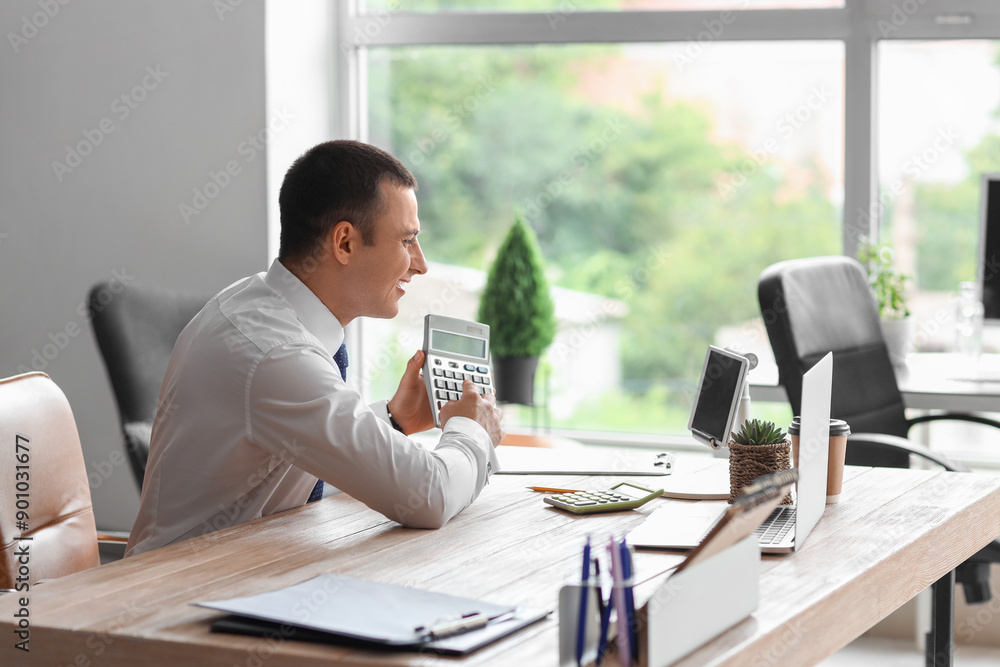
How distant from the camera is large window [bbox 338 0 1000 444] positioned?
3.17 metres

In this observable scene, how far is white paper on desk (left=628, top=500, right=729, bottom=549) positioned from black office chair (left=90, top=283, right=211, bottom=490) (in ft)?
4.85

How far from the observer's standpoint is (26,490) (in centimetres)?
150

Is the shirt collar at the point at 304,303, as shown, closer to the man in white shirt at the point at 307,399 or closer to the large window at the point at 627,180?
the man in white shirt at the point at 307,399

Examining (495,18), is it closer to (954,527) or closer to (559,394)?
(559,394)

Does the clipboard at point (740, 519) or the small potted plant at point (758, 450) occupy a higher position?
the clipboard at point (740, 519)

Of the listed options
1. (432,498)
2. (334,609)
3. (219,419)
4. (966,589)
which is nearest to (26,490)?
(219,419)

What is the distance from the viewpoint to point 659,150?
3422 millimetres

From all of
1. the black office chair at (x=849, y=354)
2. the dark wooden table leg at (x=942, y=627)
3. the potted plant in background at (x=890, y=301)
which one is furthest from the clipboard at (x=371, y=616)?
the potted plant in background at (x=890, y=301)

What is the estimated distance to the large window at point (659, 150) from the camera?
10.4 ft

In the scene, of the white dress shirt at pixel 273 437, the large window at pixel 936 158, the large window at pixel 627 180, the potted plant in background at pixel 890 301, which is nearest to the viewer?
the white dress shirt at pixel 273 437

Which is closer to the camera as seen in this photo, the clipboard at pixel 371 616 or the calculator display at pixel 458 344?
the clipboard at pixel 371 616

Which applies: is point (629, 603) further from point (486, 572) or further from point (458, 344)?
point (458, 344)

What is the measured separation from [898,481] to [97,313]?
188cm

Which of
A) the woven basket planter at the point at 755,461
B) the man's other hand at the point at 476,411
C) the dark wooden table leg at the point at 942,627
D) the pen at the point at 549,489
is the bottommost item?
the dark wooden table leg at the point at 942,627
